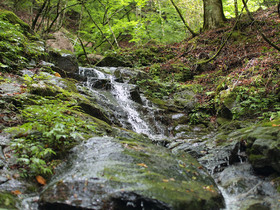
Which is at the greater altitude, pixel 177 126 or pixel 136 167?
pixel 136 167

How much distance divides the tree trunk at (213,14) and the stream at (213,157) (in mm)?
6610

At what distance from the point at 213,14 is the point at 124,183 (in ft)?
40.9

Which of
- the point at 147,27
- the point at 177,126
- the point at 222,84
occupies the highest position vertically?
the point at 147,27

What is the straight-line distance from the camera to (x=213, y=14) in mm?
12258

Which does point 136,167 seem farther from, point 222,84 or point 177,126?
point 222,84

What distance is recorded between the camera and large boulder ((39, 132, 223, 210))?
7.60 ft

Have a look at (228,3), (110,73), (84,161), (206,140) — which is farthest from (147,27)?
(84,161)

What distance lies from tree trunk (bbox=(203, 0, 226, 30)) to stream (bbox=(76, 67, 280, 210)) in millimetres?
6610

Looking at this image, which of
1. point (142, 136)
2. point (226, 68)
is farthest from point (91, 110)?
point (226, 68)

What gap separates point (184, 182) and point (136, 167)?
0.72 meters

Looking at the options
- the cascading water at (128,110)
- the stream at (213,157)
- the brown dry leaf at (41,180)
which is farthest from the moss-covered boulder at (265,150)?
the cascading water at (128,110)

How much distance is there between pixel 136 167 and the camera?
2.95 m

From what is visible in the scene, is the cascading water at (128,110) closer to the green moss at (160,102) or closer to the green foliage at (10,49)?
the green moss at (160,102)

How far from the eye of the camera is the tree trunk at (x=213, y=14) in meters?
11.9
